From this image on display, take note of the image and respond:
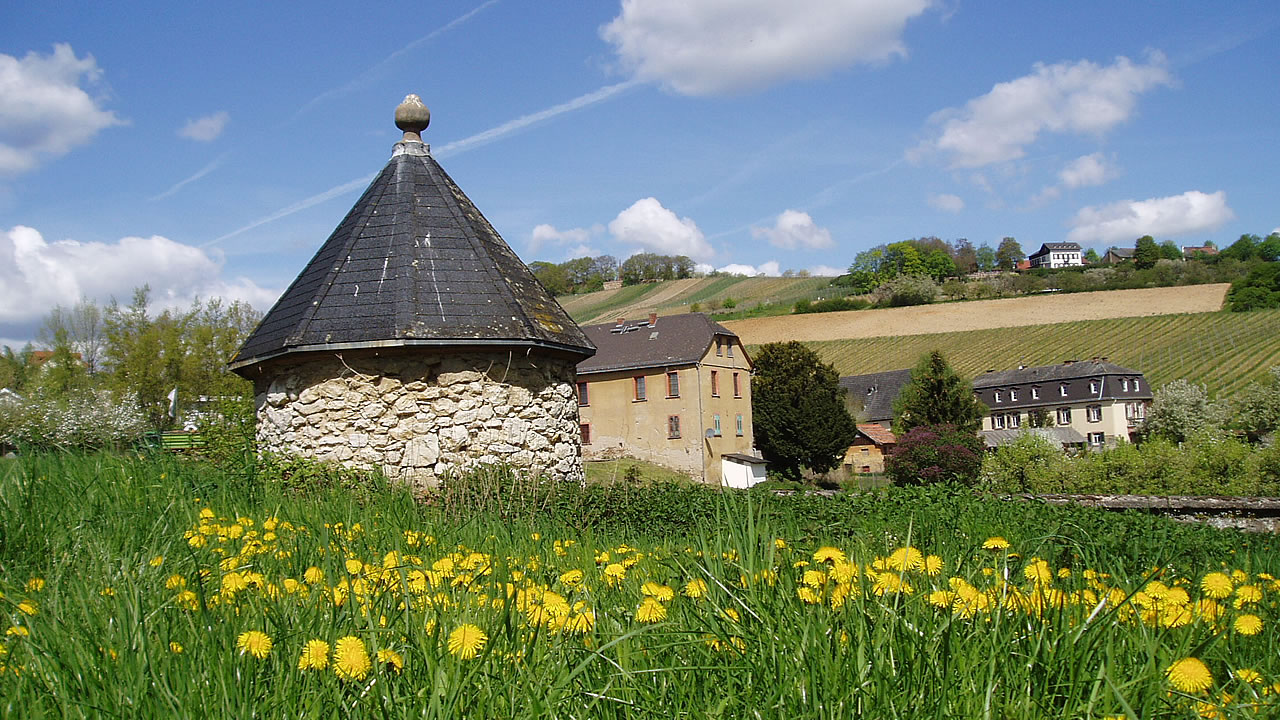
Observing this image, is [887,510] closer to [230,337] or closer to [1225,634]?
[1225,634]

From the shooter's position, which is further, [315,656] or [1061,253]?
[1061,253]

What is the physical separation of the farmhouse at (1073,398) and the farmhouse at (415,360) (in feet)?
173

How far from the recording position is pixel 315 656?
82.4 inches

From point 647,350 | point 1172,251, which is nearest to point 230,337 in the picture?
point 647,350

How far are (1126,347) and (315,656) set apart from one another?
7428 centimetres

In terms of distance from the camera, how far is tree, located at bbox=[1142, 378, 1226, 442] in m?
49.0

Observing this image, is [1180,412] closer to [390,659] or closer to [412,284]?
[412,284]

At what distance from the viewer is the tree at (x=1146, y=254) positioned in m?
93.8

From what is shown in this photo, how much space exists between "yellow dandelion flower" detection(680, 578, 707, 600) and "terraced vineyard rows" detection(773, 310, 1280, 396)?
61696 millimetres

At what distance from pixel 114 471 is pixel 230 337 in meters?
32.4

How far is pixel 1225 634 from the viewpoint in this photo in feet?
8.01

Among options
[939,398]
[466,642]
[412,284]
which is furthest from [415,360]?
[939,398]

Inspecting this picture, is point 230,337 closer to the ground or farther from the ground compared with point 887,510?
farther from the ground

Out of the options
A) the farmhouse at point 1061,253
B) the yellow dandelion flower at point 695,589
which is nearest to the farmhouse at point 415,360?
the yellow dandelion flower at point 695,589
